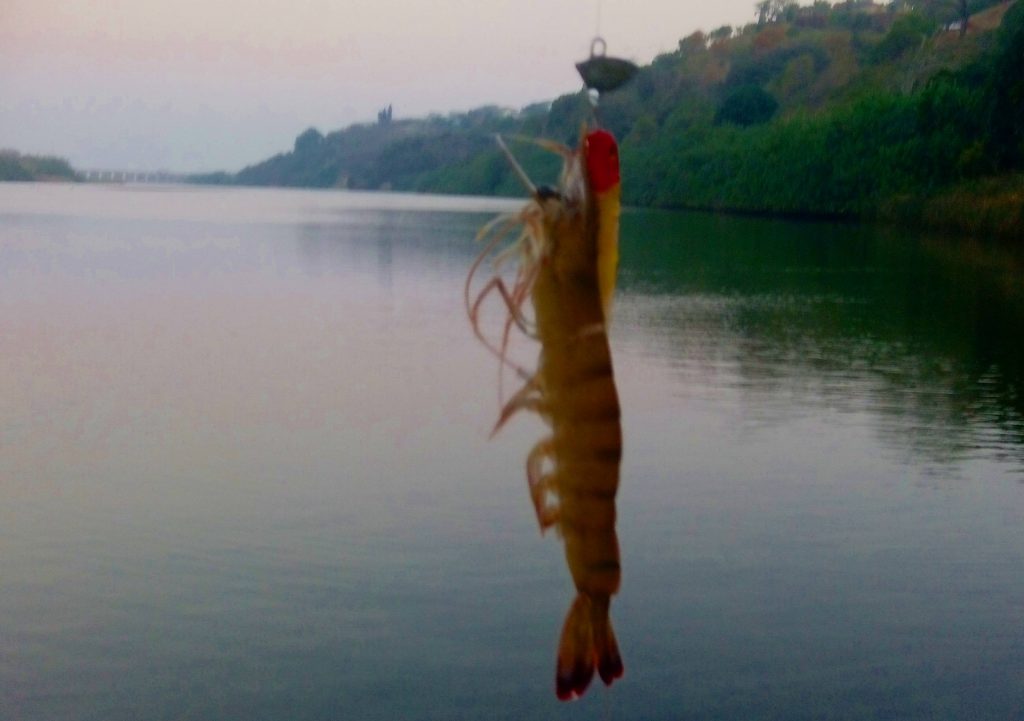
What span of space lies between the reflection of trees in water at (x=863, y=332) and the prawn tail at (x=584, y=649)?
13822 millimetres

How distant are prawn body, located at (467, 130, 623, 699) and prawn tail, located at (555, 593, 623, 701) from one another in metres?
0.04

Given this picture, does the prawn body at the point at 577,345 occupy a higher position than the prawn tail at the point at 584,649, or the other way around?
the prawn body at the point at 577,345

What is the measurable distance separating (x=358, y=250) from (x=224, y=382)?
27.0 metres

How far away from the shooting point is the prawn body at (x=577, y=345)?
896 mm

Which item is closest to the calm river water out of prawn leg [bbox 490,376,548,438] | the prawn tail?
prawn leg [bbox 490,376,548,438]

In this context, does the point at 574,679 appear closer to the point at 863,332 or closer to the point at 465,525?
the point at 465,525

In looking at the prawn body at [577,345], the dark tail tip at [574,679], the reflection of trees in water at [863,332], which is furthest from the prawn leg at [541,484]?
the reflection of trees in water at [863,332]

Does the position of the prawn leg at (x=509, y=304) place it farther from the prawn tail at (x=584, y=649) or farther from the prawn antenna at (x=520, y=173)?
the prawn tail at (x=584, y=649)

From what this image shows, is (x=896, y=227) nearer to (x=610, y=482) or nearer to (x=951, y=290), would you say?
(x=951, y=290)

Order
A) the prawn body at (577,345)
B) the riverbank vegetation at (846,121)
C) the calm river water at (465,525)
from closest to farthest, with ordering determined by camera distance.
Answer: the prawn body at (577,345)
the calm river water at (465,525)
the riverbank vegetation at (846,121)

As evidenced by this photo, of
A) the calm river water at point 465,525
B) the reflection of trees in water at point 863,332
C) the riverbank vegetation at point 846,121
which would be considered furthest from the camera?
the riverbank vegetation at point 846,121

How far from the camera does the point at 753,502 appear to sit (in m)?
12.5

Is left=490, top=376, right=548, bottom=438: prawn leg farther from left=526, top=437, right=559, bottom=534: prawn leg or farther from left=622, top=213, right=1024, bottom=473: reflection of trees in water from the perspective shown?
left=622, top=213, right=1024, bottom=473: reflection of trees in water

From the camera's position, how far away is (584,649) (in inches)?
39.8
